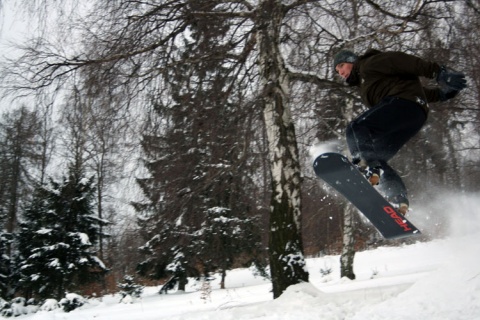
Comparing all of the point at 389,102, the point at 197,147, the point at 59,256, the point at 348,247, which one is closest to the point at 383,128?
the point at 389,102

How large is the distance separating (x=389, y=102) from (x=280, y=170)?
1900 mm

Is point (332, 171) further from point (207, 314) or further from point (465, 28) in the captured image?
point (465, 28)

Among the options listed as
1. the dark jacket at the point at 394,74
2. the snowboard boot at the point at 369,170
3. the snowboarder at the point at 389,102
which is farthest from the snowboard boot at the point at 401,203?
the dark jacket at the point at 394,74

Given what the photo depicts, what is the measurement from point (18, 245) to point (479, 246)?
60.0ft

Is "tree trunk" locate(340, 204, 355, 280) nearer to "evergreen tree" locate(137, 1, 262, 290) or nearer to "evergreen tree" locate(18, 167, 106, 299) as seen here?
"evergreen tree" locate(137, 1, 262, 290)

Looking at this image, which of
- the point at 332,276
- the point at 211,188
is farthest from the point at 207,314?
the point at 332,276

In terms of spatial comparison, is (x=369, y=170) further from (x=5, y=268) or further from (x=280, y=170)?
(x=5, y=268)

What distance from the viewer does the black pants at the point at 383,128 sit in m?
3.63

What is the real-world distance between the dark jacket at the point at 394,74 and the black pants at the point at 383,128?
0.32 feet

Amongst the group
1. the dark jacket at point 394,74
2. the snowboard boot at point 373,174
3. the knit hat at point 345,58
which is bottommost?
the snowboard boot at point 373,174

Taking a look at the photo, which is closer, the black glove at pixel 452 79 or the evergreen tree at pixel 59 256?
the black glove at pixel 452 79

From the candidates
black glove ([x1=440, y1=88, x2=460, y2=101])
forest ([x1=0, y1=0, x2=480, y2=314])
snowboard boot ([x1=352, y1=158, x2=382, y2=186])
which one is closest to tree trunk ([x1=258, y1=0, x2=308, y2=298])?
forest ([x1=0, y1=0, x2=480, y2=314])

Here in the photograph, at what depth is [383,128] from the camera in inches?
145

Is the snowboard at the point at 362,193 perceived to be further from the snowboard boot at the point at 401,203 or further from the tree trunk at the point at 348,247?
the tree trunk at the point at 348,247
